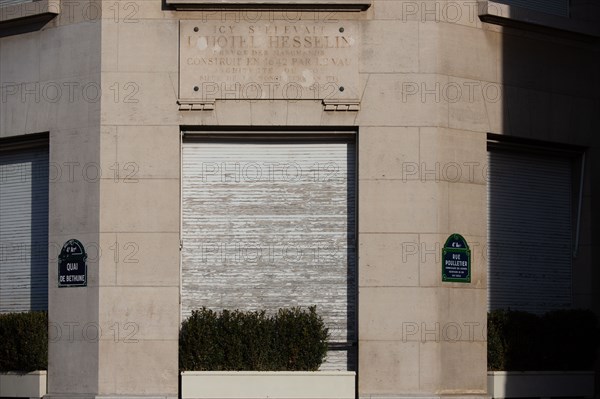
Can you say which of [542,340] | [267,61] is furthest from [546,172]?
[267,61]

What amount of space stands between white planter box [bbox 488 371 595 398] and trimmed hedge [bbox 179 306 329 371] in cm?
312

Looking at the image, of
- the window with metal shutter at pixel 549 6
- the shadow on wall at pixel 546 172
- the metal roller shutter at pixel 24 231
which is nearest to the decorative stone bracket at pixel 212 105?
the shadow on wall at pixel 546 172

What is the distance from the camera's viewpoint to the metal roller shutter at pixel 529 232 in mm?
21344

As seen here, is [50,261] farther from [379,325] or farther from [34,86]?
[379,325]

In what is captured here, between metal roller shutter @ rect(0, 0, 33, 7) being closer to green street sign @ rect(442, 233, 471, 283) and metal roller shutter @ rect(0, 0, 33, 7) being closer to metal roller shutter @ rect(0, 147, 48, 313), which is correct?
metal roller shutter @ rect(0, 147, 48, 313)

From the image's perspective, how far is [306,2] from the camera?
19.9 m

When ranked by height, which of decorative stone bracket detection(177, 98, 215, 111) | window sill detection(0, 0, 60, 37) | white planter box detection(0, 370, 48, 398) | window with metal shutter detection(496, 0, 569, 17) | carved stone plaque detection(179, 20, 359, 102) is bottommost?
white planter box detection(0, 370, 48, 398)

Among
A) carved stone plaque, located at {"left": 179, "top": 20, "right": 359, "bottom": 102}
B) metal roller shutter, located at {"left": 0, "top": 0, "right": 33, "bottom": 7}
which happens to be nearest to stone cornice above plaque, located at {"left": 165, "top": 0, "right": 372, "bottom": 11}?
carved stone plaque, located at {"left": 179, "top": 20, "right": 359, "bottom": 102}

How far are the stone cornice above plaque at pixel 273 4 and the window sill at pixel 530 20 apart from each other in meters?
2.26

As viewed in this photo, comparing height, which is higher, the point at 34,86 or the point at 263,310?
the point at 34,86

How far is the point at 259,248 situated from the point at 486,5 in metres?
5.74

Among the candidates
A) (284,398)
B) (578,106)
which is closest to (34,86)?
(284,398)

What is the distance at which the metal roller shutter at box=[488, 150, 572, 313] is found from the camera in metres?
21.3

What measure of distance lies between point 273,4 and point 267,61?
956 mm
